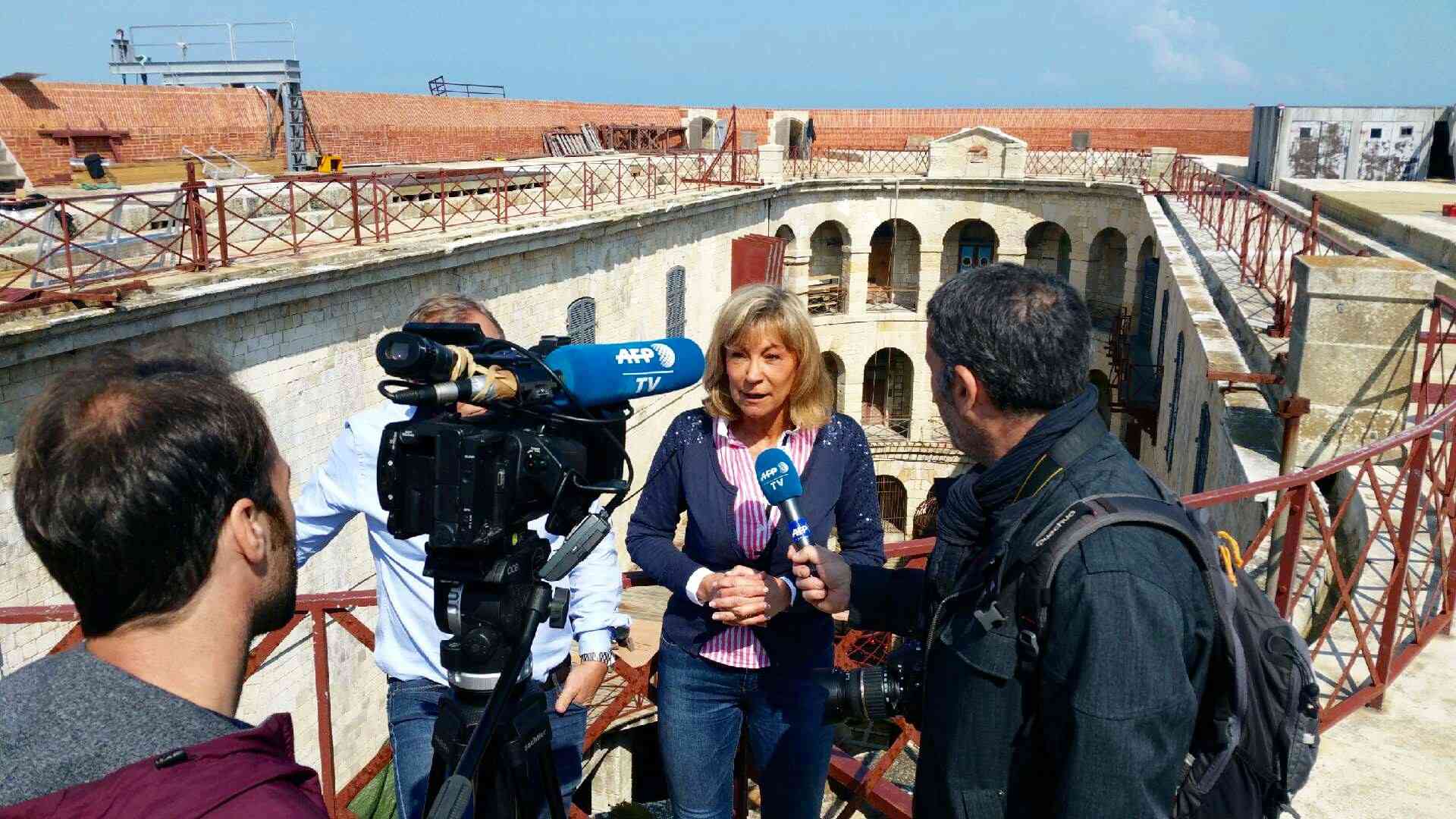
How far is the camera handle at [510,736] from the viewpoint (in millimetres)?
2053

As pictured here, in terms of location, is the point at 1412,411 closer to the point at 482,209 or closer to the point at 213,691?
the point at 213,691

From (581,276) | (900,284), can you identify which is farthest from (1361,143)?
(581,276)

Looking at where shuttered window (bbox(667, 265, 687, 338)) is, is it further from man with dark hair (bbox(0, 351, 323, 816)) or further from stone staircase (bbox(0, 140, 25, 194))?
man with dark hair (bbox(0, 351, 323, 816))

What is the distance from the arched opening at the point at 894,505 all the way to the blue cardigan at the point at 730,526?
79.7 feet

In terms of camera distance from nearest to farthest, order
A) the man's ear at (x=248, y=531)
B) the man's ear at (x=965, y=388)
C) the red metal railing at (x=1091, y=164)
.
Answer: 1. the man's ear at (x=248, y=531)
2. the man's ear at (x=965, y=388)
3. the red metal railing at (x=1091, y=164)

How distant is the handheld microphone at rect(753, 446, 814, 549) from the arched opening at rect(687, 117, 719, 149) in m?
27.0


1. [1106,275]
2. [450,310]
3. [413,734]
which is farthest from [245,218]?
[1106,275]

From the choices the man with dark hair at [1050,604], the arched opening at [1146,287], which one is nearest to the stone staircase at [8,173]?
the man with dark hair at [1050,604]

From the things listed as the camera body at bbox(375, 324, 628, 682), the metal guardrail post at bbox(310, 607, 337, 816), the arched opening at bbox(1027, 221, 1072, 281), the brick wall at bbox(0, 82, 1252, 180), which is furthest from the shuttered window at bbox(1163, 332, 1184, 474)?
the arched opening at bbox(1027, 221, 1072, 281)

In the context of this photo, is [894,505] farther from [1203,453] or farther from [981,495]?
[981,495]

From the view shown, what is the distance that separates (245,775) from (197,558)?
346mm

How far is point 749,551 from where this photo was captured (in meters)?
2.98

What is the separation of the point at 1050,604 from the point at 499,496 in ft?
3.34

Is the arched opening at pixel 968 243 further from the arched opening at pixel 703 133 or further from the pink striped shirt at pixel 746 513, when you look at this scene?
the pink striped shirt at pixel 746 513
